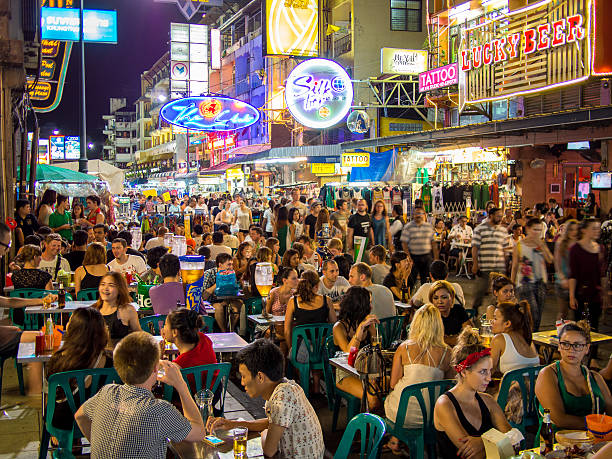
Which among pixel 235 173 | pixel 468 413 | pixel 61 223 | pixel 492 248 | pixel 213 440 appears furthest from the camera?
pixel 235 173

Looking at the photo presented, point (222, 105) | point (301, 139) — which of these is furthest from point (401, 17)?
point (222, 105)

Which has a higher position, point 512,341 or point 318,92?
point 318,92

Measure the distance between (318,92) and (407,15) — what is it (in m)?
13.2

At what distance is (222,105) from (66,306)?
410 inches

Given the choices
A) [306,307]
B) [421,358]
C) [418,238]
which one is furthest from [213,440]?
[418,238]

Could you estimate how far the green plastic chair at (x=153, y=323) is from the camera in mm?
6996

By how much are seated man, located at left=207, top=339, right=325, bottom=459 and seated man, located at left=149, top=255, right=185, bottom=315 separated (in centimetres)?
350

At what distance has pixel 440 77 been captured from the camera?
1938cm

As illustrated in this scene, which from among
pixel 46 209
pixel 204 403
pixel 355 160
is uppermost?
pixel 355 160

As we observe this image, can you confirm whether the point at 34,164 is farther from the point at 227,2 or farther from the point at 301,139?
the point at 227,2

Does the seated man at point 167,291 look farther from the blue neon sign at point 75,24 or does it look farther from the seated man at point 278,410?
the blue neon sign at point 75,24

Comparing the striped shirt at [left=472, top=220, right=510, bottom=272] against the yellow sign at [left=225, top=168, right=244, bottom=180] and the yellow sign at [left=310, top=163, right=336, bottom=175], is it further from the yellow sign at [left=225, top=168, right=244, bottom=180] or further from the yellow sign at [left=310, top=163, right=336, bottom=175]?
the yellow sign at [left=225, top=168, right=244, bottom=180]

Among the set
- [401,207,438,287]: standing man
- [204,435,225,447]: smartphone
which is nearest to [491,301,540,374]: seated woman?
[204,435,225,447]: smartphone

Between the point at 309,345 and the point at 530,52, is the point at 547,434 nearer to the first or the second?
the point at 309,345
